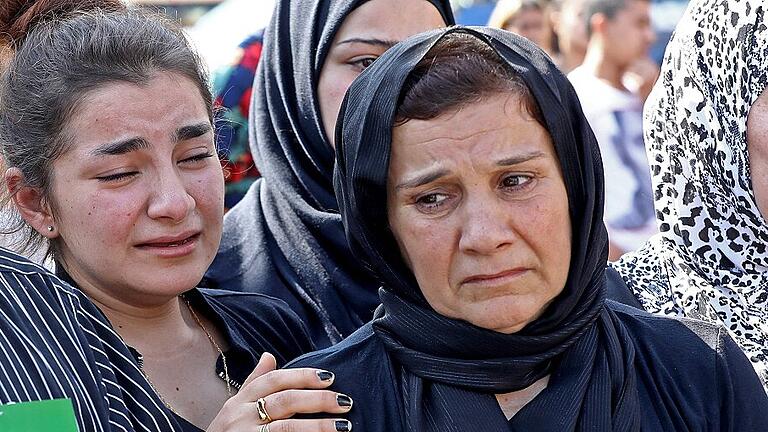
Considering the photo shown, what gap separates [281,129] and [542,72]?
63.7 inches

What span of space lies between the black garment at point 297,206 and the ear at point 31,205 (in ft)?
2.71

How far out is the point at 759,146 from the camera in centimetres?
280

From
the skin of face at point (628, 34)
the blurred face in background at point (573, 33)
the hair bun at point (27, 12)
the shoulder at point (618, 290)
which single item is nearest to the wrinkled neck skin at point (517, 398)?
the shoulder at point (618, 290)

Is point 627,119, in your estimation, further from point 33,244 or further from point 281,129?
point 33,244

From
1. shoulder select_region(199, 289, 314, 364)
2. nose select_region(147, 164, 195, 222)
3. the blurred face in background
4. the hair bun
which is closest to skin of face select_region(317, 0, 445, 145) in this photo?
shoulder select_region(199, 289, 314, 364)

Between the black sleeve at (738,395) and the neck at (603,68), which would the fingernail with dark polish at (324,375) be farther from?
the neck at (603,68)

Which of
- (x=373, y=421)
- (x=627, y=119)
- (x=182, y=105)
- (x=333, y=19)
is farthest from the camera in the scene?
(x=627, y=119)

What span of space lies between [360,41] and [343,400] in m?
1.60

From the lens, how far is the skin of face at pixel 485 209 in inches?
83.6

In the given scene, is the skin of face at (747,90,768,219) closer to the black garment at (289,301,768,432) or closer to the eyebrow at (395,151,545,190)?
the black garment at (289,301,768,432)

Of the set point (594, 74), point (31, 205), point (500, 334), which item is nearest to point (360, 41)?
point (31, 205)

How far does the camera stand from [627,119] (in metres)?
6.21

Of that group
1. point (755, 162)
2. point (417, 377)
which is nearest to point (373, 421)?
point (417, 377)

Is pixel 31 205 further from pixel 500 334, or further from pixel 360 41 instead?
pixel 360 41
